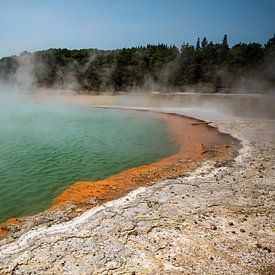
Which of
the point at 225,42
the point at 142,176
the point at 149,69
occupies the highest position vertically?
the point at 225,42

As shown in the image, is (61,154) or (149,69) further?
(149,69)

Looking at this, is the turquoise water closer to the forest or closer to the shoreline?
the shoreline

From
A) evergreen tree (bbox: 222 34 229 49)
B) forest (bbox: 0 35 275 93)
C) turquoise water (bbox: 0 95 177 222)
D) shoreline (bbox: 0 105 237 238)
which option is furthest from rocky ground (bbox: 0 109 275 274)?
evergreen tree (bbox: 222 34 229 49)

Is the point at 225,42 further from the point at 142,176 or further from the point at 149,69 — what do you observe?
the point at 142,176

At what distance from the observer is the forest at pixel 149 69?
43.3 meters

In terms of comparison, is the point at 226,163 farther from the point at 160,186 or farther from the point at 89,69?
the point at 89,69

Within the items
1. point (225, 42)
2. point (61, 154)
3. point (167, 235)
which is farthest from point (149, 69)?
point (167, 235)

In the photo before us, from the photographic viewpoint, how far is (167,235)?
19.2 feet

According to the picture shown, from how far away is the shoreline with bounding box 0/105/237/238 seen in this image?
745cm

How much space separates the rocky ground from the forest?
36.4 metres

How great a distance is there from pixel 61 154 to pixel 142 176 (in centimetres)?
476

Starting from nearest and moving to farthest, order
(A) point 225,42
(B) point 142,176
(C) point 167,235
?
(C) point 167,235 < (B) point 142,176 < (A) point 225,42

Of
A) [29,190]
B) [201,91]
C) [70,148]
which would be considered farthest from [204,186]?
[201,91]

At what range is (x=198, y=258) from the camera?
516cm
